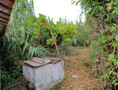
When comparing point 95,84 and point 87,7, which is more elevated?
point 87,7

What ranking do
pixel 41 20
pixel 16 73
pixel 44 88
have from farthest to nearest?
pixel 41 20
pixel 16 73
pixel 44 88

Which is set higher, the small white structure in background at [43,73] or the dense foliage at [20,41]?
the dense foliage at [20,41]

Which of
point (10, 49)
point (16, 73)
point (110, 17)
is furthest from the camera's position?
point (10, 49)

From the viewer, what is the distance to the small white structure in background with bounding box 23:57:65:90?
4.57ft

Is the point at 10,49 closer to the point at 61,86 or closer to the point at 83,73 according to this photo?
the point at 61,86

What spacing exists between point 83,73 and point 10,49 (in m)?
2.53

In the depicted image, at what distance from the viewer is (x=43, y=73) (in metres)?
1.49

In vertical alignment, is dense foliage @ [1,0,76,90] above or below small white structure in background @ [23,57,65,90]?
above

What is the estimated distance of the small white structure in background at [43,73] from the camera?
1.39 meters

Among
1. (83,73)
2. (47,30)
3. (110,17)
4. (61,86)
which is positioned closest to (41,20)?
(47,30)

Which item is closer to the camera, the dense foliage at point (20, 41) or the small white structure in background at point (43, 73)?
the small white structure in background at point (43, 73)

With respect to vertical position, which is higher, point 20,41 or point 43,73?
point 20,41

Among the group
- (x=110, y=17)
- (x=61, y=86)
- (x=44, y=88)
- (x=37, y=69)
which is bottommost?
(x=61, y=86)

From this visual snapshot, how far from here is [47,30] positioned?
2549 mm
